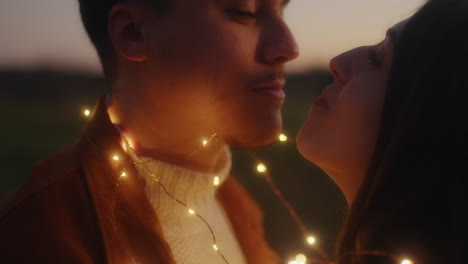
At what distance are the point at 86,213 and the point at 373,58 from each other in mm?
711

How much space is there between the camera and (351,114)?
1.11m

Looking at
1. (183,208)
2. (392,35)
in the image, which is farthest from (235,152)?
(392,35)

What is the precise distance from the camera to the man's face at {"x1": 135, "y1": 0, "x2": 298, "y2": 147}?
118 centimetres

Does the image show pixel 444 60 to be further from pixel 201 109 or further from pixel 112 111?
pixel 112 111

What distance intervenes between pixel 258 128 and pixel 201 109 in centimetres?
14

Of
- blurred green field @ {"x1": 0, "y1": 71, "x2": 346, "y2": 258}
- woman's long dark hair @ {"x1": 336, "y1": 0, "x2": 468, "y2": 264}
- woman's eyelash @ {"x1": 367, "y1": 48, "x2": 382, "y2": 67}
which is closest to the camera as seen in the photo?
woman's long dark hair @ {"x1": 336, "y1": 0, "x2": 468, "y2": 264}

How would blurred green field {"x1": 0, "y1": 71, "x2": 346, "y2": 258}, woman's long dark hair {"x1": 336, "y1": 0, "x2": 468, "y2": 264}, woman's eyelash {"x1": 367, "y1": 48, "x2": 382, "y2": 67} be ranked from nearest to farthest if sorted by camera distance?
woman's long dark hair {"x1": 336, "y1": 0, "x2": 468, "y2": 264} → woman's eyelash {"x1": 367, "y1": 48, "x2": 382, "y2": 67} → blurred green field {"x1": 0, "y1": 71, "x2": 346, "y2": 258}

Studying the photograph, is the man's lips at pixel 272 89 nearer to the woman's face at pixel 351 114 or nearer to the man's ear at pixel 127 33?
the woman's face at pixel 351 114

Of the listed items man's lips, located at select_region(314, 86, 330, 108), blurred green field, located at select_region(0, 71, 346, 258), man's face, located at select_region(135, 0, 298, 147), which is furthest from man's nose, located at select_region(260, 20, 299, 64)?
blurred green field, located at select_region(0, 71, 346, 258)

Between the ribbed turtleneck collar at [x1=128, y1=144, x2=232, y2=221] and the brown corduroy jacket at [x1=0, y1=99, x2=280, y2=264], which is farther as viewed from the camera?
the ribbed turtleneck collar at [x1=128, y1=144, x2=232, y2=221]

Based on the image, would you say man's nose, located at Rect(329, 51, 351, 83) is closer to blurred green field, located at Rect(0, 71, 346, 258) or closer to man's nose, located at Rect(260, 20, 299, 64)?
man's nose, located at Rect(260, 20, 299, 64)

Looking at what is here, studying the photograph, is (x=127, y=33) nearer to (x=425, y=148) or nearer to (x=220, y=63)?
(x=220, y=63)

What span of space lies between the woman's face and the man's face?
0.37 feet

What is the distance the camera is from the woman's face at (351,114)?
1104 millimetres
